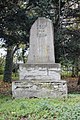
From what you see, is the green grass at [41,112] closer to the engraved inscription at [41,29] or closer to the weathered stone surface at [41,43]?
the weathered stone surface at [41,43]

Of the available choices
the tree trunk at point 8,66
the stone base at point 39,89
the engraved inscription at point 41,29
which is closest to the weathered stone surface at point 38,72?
the stone base at point 39,89

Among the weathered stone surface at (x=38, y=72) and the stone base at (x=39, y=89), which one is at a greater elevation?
the weathered stone surface at (x=38, y=72)

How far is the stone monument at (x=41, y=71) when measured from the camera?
9789 mm

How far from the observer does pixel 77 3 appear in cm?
1268

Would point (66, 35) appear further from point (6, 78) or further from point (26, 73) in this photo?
point (6, 78)

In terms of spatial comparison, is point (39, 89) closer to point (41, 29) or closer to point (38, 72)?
point (38, 72)

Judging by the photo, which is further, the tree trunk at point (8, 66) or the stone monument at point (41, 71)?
the tree trunk at point (8, 66)

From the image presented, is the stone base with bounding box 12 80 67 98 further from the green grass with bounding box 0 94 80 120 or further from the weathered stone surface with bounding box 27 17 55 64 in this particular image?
the green grass with bounding box 0 94 80 120

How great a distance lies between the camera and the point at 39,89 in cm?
977

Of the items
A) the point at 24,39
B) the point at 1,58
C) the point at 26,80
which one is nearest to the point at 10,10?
the point at 24,39

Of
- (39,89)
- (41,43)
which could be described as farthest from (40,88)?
(41,43)

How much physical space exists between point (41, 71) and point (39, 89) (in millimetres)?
694

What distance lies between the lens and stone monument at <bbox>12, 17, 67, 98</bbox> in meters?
9.79

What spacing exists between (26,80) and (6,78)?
8758 mm
